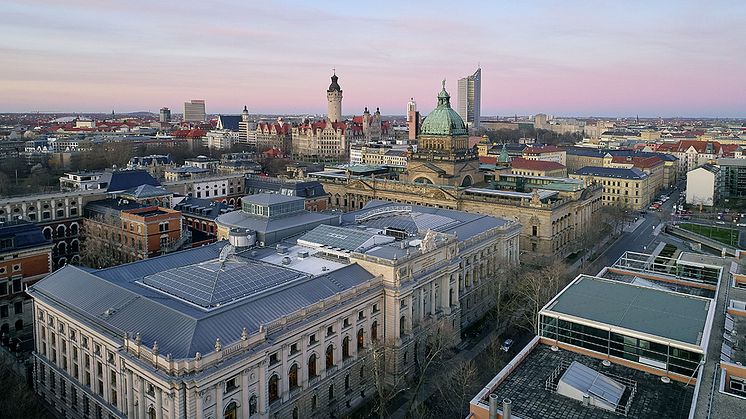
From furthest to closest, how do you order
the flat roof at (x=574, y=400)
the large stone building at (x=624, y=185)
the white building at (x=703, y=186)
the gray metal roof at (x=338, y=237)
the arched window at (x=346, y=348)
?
1. the white building at (x=703, y=186)
2. the large stone building at (x=624, y=185)
3. the gray metal roof at (x=338, y=237)
4. the arched window at (x=346, y=348)
5. the flat roof at (x=574, y=400)

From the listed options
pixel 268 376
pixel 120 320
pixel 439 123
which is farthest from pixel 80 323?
pixel 439 123

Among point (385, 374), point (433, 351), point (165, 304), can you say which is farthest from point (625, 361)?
point (165, 304)

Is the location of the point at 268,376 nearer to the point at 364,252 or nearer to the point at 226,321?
the point at 226,321

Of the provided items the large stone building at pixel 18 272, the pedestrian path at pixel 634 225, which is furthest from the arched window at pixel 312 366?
the pedestrian path at pixel 634 225

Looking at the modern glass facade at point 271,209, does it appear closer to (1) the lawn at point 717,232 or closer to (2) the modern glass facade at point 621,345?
(2) the modern glass facade at point 621,345

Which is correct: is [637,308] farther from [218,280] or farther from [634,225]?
[634,225]

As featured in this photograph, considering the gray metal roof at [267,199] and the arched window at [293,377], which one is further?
the gray metal roof at [267,199]

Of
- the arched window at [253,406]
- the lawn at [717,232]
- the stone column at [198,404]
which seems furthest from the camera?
the lawn at [717,232]
